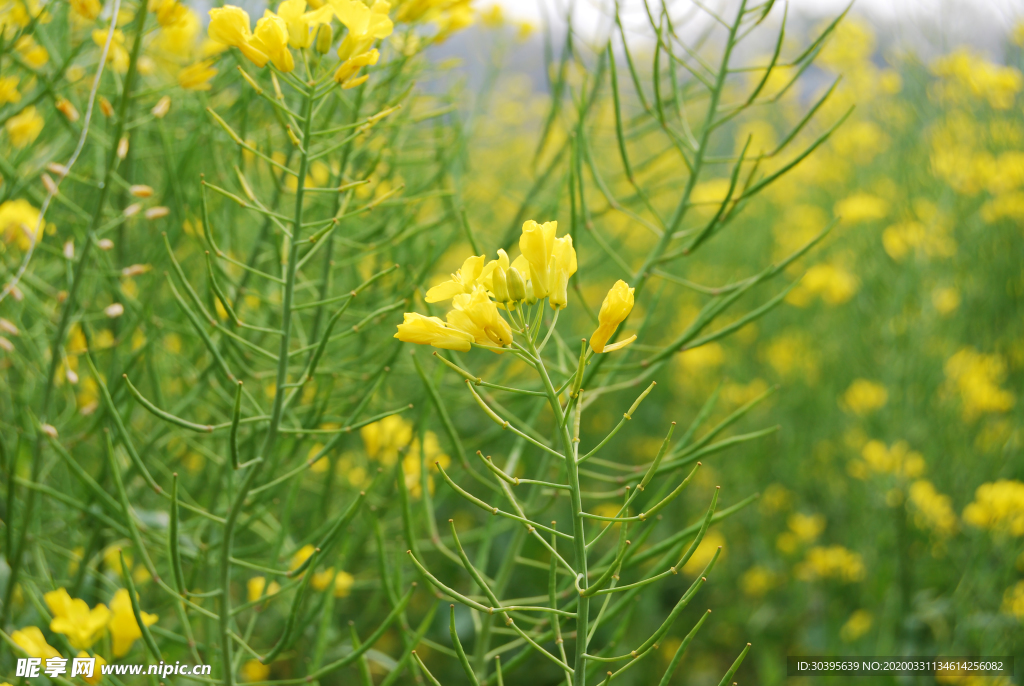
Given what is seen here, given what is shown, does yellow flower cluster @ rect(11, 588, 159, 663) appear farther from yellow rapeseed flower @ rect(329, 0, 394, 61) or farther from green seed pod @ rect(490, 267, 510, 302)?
yellow rapeseed flower @ rect(329, 0, 394, 61)

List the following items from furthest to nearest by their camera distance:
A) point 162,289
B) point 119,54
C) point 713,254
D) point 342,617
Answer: point 713,254
point 342,617
point 162,289
point 119,54

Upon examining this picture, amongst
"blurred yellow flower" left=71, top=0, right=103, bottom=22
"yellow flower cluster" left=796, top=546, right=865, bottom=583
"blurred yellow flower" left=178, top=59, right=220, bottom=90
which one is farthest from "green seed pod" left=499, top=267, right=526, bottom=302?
"yellow flower cluster" left=796, top=546, right=865, bottom=583

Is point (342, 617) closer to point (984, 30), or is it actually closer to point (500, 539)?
point (500, 539)

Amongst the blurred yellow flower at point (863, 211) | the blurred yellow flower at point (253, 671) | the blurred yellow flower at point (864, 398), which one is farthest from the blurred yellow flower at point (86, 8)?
the blurred yellow flower at point (863, 211)

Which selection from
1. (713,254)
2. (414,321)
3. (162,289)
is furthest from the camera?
(713,254)

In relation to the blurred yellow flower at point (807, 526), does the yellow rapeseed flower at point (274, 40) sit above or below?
above

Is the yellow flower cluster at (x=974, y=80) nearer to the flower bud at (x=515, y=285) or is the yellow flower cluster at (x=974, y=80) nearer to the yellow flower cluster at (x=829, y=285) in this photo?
the yellow flower cluster at (x=829, y=285)

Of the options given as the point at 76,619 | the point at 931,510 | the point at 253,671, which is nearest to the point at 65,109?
the point at 76,619

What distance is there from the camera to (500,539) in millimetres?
2408

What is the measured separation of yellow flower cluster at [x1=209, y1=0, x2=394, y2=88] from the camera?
68 cm

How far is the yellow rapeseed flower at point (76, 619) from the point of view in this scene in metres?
0.79

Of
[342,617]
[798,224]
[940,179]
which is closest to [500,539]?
[342,617]

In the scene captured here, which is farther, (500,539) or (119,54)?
(500,539)

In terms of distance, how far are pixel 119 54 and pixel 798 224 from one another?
335 cm
